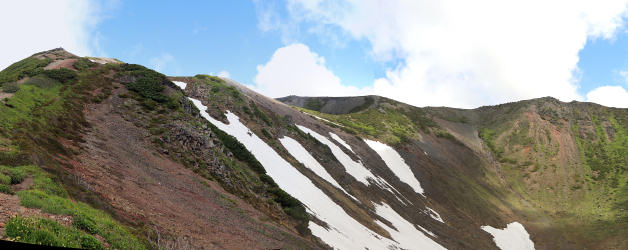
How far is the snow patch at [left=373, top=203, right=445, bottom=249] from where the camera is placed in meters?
41.6

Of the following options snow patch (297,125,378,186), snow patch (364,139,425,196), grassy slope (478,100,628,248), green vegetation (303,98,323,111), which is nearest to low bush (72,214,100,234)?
snow patch (297,125,378,186)

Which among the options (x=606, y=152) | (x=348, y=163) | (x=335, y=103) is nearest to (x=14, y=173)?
(x=348, y=163)

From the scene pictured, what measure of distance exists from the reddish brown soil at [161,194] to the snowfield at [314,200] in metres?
6.82

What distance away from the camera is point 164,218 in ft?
62.3

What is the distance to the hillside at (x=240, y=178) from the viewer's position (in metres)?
16.7

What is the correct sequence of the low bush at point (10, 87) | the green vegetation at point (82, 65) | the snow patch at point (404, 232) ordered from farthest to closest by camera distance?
the snow patch at point (404, 232) < the green vegetation at point (82, 65) < the low bush at point (10, 87)

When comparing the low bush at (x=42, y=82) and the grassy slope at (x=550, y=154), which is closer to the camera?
the low bush at (x=42, y=82)

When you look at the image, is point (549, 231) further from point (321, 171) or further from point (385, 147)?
point (321, 171)

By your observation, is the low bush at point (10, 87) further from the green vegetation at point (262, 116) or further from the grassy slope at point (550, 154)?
the grassy slope at point (550, 154)

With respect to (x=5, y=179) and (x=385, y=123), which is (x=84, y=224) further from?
(x=385, y=123)

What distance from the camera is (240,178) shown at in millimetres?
32688

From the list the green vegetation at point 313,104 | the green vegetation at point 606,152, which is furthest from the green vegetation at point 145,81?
the green vegetation at point 313,104

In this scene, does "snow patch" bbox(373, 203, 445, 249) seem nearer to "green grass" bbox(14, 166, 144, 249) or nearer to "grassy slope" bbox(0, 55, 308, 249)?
"grassy slope" bbox(0, 55, 308, 249)

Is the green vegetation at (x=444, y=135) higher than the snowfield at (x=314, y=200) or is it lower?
higher
